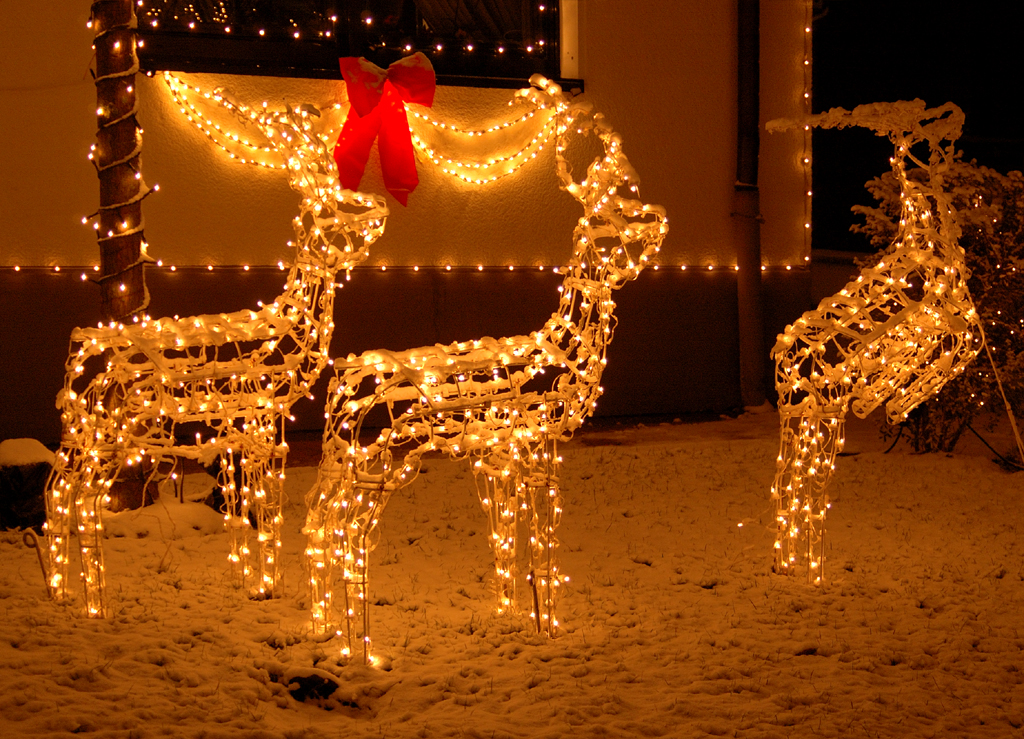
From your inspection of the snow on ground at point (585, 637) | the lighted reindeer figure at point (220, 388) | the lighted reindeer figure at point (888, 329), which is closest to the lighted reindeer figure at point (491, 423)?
the snow on ground at point (585, 637)

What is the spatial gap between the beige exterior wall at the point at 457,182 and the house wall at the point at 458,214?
14 millimetres

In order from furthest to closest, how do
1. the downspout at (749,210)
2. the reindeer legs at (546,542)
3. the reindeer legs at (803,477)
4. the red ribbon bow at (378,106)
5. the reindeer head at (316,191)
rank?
the downspout at (749,210), the red ribbon bow at (378,106), the reindeer legs at (803,477), the reindeer head at (316,191), the reindeer legs at (546,542)

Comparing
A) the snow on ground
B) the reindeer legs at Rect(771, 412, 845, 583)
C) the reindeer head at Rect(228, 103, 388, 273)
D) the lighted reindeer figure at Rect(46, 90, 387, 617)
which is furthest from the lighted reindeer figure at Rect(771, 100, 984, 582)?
the lighted reindeer figure at Rect(46, 90, 387, 617)

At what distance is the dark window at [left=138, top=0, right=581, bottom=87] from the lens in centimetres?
809

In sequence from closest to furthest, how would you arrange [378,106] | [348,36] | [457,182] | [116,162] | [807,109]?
[116,162]
[378,106]
[348,36]
[457,182]
[807,109]

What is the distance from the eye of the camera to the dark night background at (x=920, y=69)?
18562 millimetres

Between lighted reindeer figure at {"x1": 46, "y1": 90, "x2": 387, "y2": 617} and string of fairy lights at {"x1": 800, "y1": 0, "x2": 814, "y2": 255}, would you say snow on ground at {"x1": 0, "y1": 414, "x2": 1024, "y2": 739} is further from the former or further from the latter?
string of fairy lights at {"x1": 800, "y1": 0, "x2": 814, "y2": 255}

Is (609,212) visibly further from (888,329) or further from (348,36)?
(348,36)

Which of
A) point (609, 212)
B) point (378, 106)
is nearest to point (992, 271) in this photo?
point (609, 212)

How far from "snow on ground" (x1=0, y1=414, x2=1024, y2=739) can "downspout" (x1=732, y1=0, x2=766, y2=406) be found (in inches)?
135

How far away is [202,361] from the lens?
4.23 m

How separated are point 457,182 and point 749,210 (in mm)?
2877

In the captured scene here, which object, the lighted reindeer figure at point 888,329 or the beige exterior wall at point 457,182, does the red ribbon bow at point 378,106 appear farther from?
the lighted reindeer figure at point 888,329

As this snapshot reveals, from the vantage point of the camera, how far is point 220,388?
13.9 feet
